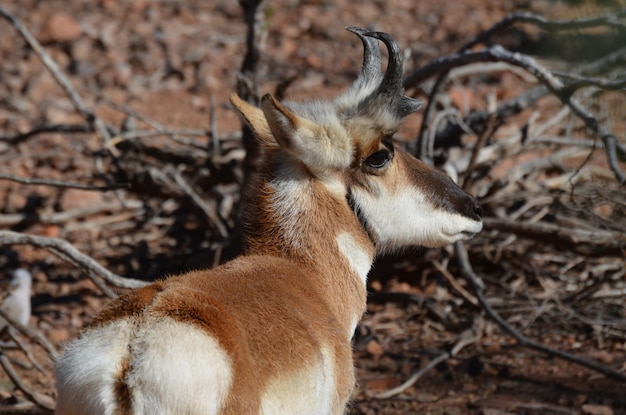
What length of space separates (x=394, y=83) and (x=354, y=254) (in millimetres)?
958

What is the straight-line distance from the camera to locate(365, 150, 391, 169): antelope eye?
4969 mm

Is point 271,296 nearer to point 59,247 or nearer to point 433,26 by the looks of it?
point 59,247

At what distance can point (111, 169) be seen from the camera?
882 centimetres

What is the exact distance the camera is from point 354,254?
4.98 meters

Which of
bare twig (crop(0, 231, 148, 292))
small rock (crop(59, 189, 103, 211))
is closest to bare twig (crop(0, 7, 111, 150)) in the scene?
small rock (crop(59, 189, 103, 211))

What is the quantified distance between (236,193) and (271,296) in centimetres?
418

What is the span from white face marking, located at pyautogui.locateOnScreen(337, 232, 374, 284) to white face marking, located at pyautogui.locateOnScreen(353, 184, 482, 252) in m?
0.15

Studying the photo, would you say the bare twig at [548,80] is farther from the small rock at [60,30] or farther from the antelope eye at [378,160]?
the small rock at [60,30]

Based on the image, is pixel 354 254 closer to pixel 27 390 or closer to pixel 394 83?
pixel 394 83

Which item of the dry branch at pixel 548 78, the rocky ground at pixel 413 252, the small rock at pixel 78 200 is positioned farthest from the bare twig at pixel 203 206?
the dry branch at pixel 548 78

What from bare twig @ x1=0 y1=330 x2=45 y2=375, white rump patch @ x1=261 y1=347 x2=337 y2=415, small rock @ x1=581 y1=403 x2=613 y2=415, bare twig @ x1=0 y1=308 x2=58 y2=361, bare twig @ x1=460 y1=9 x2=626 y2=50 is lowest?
bare twig @ x1=0 y1=330 x2=45 y2=375

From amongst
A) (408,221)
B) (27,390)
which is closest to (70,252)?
(27,390)

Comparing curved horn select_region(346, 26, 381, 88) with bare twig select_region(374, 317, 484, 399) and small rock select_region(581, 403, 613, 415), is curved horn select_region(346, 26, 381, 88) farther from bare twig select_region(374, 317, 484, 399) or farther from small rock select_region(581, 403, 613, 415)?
small rock select_region(581, 403, 613, 415)

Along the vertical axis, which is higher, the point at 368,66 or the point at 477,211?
the point at 368,66
